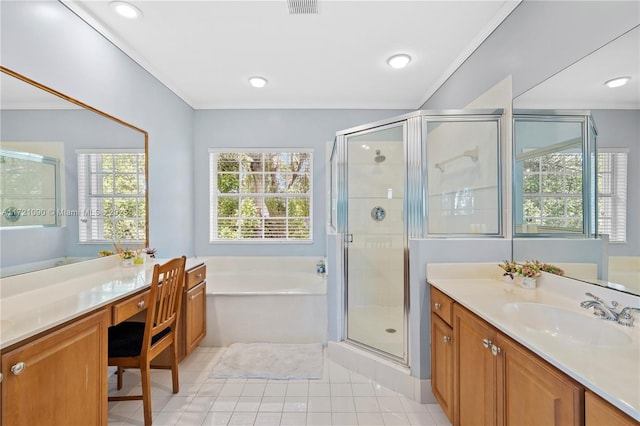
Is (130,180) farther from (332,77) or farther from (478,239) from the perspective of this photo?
(478,239)

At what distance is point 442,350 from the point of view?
1689 mm

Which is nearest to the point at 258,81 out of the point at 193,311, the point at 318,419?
the point at 193,311

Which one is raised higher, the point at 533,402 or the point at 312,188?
the point at 312,188

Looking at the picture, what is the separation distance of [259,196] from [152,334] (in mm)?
2276

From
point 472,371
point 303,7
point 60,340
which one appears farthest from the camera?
point 303,7

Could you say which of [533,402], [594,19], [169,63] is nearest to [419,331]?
[533,402]

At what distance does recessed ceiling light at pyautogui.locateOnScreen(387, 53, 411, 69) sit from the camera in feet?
8.10

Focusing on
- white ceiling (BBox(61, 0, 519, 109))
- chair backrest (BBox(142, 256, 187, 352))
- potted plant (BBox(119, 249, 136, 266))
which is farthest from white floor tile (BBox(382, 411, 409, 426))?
white ceiling (BBox(61, 0, 519, 109))

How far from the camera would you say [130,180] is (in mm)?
2365

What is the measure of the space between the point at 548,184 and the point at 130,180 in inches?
117

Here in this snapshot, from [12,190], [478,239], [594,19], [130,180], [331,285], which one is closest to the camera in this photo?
[594,19]

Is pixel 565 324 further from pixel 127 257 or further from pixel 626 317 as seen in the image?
pixel 127 257

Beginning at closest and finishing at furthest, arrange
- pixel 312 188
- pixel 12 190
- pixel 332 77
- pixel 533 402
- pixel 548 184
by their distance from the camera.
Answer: pixel 533 402, pixel 12 190, pixel 548 184, pixel 332 77, pixel 312 188

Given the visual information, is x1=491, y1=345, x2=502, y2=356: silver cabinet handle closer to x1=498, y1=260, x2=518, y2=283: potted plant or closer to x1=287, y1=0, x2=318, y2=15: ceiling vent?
x1=498, y1=260, x2=518, y2=283: potted plant
